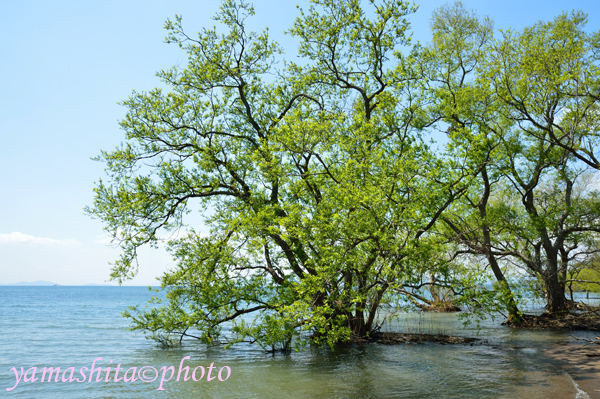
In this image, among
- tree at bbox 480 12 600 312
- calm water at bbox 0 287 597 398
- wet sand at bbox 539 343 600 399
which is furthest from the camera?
tree at bbox 480 12 600 312

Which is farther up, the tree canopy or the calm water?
the tree canopy

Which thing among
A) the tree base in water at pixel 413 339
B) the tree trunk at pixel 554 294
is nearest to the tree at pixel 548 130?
the tree trunk at pixel 554 294

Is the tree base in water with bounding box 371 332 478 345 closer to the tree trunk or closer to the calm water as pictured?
the calm water

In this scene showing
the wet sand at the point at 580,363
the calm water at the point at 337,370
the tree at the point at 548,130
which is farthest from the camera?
the tree at the point at 548,130

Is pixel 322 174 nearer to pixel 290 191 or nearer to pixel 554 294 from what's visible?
pixel 290 191

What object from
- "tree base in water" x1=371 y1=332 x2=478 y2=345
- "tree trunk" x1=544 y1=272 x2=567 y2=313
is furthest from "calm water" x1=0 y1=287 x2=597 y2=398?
"tree trunk" x1=544 y1=272 x2=567 y2=313

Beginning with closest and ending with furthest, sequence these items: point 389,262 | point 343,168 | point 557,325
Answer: point 389,262, point 343,168, point 557,325

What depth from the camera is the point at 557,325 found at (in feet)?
68.3

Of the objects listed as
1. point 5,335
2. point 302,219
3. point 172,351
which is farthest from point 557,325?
point 5,335

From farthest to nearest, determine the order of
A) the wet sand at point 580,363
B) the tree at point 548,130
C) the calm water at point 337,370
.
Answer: the tree at point 548,130 → the calm water at point 337,370 → the wet sand at point 580,363

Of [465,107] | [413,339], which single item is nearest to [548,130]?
[465,107]

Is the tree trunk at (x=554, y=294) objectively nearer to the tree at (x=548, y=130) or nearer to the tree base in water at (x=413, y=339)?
the tree at (x=548, y=130)

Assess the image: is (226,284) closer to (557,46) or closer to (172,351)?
(172,351)

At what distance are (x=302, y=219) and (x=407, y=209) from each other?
321cm
